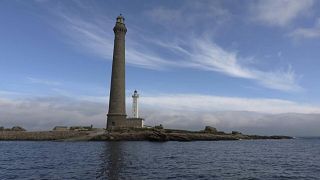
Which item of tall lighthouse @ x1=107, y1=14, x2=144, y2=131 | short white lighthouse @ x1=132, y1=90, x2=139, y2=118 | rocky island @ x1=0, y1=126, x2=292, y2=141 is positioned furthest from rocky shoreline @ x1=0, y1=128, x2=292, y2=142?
short white lighthouse @ x1=132, y1=90, x2=139, y2=118

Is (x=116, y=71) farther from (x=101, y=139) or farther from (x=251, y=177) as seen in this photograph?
(x=251, y=177)

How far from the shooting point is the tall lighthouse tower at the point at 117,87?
8775 centimetres

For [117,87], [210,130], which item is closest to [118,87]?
[117,87]

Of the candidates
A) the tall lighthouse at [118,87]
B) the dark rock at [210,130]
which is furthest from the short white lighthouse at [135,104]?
the dark rock at [210,130]

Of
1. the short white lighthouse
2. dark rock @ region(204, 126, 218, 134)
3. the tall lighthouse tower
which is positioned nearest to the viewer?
the tall lighthouse tower

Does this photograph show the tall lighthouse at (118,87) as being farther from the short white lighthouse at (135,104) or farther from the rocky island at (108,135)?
the short white lighthouse at (135,104)

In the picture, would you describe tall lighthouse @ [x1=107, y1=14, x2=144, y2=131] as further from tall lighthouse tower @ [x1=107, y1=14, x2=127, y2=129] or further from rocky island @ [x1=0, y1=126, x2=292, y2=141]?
rocky island @ [x1=0, y1=126, x2=292, y2=141]

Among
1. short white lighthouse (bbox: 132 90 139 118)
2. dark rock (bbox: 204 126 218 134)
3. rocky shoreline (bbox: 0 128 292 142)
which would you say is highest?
short white lighthouse (bbox: 132 90 139 118)

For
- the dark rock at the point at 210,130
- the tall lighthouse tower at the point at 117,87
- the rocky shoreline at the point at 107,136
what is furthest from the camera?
the dark rock at the point at 210,130

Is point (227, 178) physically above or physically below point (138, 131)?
below

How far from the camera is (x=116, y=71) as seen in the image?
288 feet

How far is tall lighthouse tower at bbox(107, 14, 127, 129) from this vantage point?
87.8 m

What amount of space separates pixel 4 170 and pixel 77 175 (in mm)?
8068

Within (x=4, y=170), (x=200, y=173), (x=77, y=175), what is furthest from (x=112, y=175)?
(x=4, y=170)
